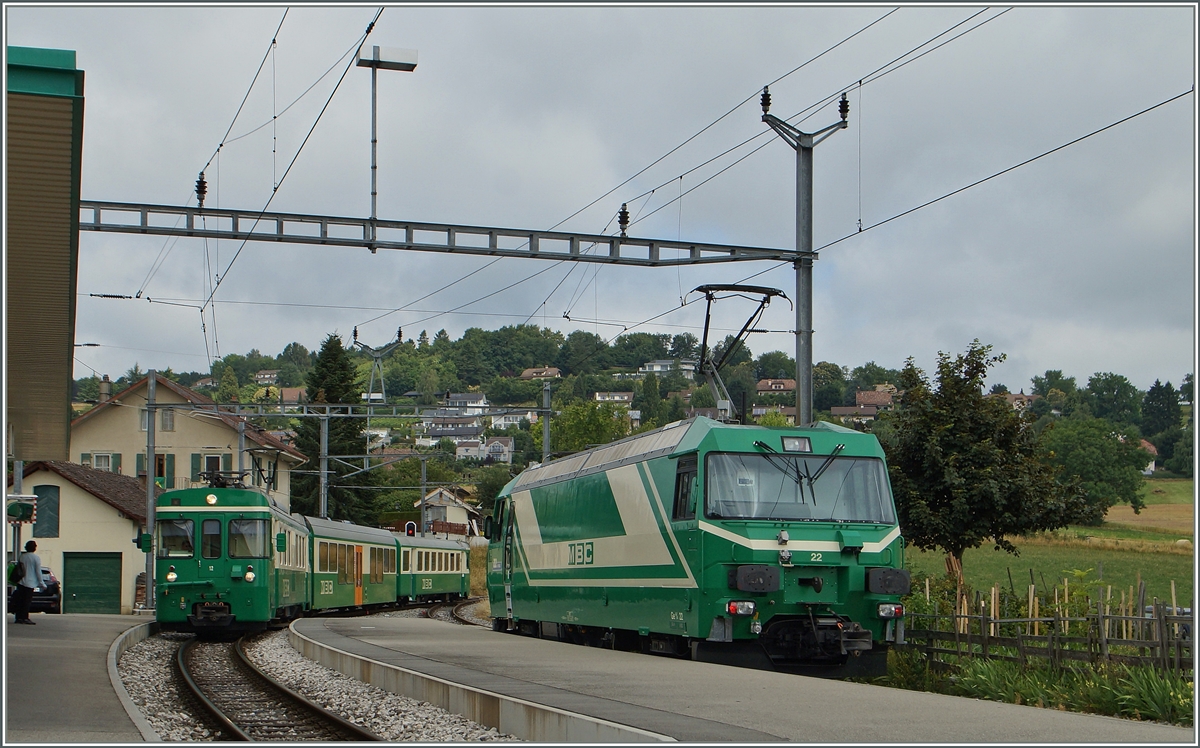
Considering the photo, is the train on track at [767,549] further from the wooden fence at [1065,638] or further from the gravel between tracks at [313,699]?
the gravel between tracks at [313,699]

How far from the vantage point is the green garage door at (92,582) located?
147ft

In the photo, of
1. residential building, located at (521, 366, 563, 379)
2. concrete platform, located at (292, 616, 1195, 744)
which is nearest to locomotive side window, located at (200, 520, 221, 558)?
concrete platform, located at (292, 616, 1195, 744)

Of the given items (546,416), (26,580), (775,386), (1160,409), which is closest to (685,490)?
(26,580)

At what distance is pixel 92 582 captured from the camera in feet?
148

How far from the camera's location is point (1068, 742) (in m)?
8.20

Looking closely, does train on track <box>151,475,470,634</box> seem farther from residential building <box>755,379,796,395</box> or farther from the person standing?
residential building <box>755,379,796,395</box>

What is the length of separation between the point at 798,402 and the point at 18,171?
12624 mm

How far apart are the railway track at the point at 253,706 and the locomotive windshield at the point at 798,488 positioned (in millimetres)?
5196

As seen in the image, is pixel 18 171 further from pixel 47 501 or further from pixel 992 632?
pixel 47 501

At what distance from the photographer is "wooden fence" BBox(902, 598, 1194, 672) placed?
41.7 ft

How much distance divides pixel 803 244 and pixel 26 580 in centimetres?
1458

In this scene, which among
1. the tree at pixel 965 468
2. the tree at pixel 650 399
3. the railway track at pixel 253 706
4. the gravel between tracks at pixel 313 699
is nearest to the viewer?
the gravel between tracks at pixel 313 699

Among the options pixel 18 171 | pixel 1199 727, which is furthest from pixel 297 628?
pixel 1199 727

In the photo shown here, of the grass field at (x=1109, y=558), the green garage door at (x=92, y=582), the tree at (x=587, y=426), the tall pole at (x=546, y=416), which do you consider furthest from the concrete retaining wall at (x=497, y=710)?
the tree at (x=587, y=426)
